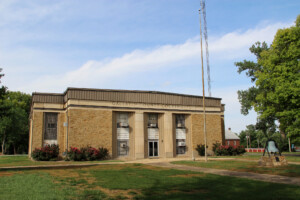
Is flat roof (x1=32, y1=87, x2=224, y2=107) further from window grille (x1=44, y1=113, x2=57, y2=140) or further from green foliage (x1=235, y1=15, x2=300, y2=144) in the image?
green foliage (x1=235, y1=15, x2=300, y2=144)

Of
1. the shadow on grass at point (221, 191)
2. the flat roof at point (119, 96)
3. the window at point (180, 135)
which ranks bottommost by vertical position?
the shadow on grass at point (221, 191)

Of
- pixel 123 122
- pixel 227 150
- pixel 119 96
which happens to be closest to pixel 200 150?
pixel 227 150

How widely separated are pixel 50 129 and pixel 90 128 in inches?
221

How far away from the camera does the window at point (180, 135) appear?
38.5 metres

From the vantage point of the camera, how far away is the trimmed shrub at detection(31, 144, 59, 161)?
31.6 meters

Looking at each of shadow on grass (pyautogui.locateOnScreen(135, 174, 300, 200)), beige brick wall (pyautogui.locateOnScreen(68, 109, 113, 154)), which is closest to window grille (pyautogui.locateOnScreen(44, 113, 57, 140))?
beige brick wall (pyautogui.locateOnScreen(68, 109, 113, 154))

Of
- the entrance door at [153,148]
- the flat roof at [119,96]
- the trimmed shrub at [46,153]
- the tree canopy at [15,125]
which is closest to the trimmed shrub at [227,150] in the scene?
the flat roof at [119,96]

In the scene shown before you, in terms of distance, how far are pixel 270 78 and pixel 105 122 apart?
2055 cm

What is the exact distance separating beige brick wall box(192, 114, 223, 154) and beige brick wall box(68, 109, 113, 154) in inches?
482

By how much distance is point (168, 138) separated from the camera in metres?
37.3

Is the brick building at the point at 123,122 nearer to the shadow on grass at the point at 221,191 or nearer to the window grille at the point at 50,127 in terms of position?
the window grille at the point at 50,127

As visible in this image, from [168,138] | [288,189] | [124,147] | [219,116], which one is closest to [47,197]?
[288,189]

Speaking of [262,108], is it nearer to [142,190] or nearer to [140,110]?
[140,110]

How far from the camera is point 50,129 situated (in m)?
34.9
